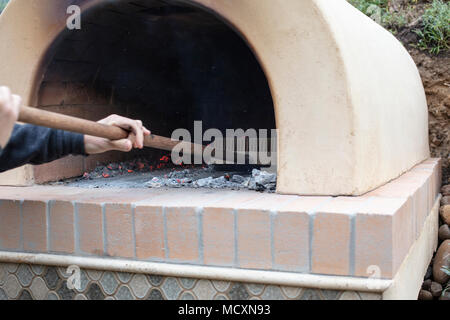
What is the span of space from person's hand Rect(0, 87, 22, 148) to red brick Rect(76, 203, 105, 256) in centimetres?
64

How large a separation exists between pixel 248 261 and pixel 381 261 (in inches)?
19.1

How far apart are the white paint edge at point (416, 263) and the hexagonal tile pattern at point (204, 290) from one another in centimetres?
65

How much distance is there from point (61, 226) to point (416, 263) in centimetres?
176

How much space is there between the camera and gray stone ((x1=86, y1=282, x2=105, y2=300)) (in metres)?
2.14

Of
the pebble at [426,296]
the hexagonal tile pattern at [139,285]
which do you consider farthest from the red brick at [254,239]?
the pebble at [426,296]

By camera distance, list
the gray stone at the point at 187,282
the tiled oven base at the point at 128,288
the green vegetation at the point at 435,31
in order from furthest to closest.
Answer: the green vegetation at the point at 435,31
the gray stone at the point at 187,282
the tiled oven base at the point at 128,288

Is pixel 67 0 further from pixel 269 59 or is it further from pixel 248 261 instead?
pixel 248 261

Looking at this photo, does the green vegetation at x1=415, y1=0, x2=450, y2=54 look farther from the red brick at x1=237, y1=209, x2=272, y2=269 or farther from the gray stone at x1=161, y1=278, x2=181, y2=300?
the gray stone at x1=161, y1=278, x2=181, y2=300

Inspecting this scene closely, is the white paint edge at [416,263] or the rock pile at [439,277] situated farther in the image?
the rock pile at [439,277]

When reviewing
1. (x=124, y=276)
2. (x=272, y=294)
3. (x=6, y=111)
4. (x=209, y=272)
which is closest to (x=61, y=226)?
(x=124, y=276)

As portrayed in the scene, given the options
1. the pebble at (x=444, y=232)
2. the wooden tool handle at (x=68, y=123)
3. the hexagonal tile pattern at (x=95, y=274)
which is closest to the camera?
the wooden tool handle at (x=68, y=123)

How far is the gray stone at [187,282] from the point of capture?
2021 mm

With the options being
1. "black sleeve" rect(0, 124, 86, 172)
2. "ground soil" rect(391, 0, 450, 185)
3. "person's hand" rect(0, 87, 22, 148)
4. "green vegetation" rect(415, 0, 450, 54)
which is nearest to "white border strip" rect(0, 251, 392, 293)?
"black sleeve" rect(0, 124, 86, 172)

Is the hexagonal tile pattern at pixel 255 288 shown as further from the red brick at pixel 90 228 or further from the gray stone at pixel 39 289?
the gray stone at pixel 39 289
